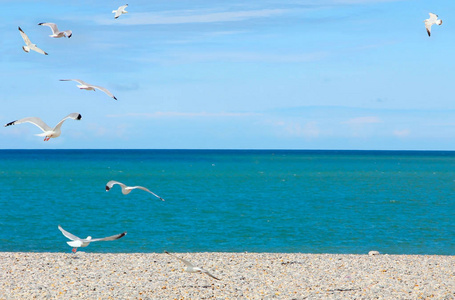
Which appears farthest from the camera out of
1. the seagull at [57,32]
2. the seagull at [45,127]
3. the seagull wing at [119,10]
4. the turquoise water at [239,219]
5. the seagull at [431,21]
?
the turquoise water at [239,219]

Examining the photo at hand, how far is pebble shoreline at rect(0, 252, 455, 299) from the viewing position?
14859 millimetres

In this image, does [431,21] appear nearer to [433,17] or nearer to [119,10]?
[433,17]

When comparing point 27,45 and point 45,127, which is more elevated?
point 27,45

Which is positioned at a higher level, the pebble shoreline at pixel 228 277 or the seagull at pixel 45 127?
the seagull at pixel 45 127

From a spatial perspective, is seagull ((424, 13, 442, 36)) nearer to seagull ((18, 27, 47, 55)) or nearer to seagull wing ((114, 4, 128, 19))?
seagull wing ((114, 4, 128, 19))

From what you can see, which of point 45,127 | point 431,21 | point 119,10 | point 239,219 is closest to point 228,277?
point 45,127

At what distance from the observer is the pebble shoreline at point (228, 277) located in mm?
14859

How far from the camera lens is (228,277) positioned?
55.2 feet

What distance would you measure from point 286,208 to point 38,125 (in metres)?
40.5

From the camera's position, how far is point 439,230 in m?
37.4

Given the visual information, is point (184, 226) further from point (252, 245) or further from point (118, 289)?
point (118, 289)

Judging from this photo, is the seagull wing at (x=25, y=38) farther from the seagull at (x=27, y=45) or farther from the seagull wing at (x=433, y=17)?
the seagull wing at (x=433, y=17)

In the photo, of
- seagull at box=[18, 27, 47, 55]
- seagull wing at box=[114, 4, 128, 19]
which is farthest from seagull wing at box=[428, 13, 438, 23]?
seagull at box=[18, 27, 47, 55]

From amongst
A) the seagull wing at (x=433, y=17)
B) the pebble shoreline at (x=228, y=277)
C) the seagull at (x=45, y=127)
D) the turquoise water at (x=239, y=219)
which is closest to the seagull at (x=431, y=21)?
the seagull wing at (x=433, y=17)
